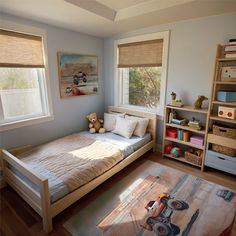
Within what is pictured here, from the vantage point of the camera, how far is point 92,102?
3551 millimetres

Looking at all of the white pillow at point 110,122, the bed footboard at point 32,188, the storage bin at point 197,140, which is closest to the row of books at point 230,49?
the storage bin at point 197,140

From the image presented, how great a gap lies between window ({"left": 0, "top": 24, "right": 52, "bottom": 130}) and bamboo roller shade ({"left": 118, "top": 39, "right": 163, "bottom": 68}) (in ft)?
4.92

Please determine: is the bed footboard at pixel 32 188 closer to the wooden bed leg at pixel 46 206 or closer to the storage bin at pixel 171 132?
the wooden bed leg at pixel 46 206

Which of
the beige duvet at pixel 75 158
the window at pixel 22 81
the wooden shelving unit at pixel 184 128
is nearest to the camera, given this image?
the beige duvet at pixel 75 158

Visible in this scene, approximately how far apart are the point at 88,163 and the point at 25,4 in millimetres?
1962

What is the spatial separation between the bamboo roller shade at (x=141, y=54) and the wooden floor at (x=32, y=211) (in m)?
1.90

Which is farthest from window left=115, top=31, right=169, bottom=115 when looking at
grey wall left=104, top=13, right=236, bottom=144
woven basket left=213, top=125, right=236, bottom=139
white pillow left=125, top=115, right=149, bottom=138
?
woven basket left=213, top=125, right=236, bottom=139

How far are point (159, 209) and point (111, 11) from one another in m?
2.63

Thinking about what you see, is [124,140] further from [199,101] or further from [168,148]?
[199,101]

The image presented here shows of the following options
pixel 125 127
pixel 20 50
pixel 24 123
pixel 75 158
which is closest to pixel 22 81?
pixel 20 50

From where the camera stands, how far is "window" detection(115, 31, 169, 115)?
2.91 meters

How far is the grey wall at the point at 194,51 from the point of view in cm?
233

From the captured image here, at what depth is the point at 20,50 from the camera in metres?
2.28

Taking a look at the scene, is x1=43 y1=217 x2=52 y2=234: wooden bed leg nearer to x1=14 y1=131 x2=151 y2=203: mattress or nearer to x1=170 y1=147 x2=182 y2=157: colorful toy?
x1=14 y1=131 x2=151 y2=203: mattress
